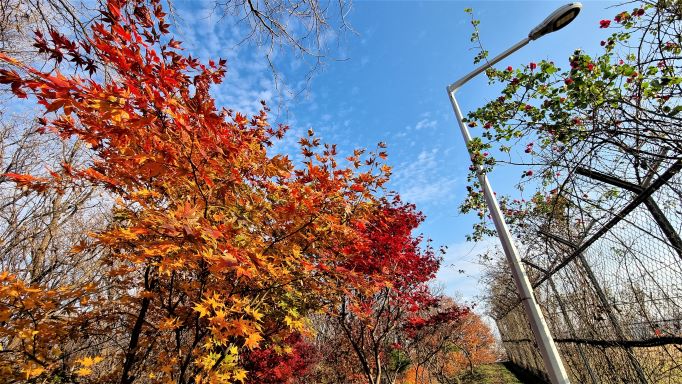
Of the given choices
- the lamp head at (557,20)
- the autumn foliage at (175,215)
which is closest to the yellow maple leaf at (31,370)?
the autumn foliage at (175,215)

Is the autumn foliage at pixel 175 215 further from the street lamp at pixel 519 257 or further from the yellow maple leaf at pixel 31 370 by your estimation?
the street lamp at pixel 519 257

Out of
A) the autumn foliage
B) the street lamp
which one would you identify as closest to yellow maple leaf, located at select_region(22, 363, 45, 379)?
the autumn foliage

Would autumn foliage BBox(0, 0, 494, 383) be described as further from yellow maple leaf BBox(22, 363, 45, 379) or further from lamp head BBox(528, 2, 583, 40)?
lamp head BBox(528, 2, 583, 40)

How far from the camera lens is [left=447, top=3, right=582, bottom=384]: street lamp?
3.01 metres

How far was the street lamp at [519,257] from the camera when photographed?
301cm

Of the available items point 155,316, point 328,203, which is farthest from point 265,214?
point 155,316

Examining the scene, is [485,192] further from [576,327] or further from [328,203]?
[576,327]

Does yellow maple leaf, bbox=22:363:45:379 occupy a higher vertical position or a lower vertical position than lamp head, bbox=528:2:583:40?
lower

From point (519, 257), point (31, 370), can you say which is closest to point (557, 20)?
point (519, 257)

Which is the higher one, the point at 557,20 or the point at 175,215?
the point at 557,20

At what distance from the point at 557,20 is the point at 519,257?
2.62 m

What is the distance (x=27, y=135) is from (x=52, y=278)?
3227 mm

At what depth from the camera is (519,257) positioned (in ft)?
11.5

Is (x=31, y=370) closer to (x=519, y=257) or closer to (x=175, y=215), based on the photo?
(x=175, y=215)
